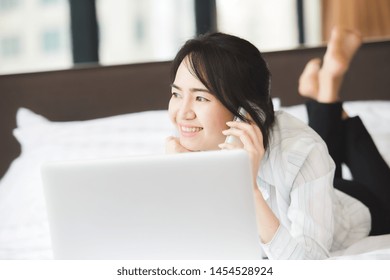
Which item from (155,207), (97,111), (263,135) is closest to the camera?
(155,207)

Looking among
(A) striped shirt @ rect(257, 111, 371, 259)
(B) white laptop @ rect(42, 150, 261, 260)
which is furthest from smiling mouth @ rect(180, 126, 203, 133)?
(B) white laptop @ rect(42, 150, 261, 260)

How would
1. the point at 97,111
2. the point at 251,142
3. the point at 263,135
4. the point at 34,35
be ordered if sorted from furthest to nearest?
the point at 34,35 → the point at 97,111 → the point at 263,135 → the point at 251,142

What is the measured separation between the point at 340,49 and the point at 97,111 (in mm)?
736

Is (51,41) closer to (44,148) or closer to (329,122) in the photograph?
(44,148)

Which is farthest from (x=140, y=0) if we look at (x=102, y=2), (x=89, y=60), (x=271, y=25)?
(x=271, y=25)

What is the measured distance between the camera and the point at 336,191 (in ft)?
4.62

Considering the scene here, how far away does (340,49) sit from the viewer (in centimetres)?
167

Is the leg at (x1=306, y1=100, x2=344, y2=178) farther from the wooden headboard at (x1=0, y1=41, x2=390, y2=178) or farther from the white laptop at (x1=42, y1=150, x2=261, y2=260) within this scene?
the white laptop at (x1=42, y1=150, x2=261, y2=260)

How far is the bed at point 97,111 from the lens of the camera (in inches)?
62.1

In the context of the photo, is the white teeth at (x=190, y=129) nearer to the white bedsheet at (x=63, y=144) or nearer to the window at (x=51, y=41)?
the white bedsheet at (x=63, y=144)

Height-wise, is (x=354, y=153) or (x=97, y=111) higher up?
(x=97, y=111)

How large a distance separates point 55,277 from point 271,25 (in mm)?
1064

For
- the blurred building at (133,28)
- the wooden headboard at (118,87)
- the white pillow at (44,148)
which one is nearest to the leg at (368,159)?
the wooden headboard at (118,87)

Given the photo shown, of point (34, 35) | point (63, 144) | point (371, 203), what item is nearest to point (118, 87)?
point (63, 144)
